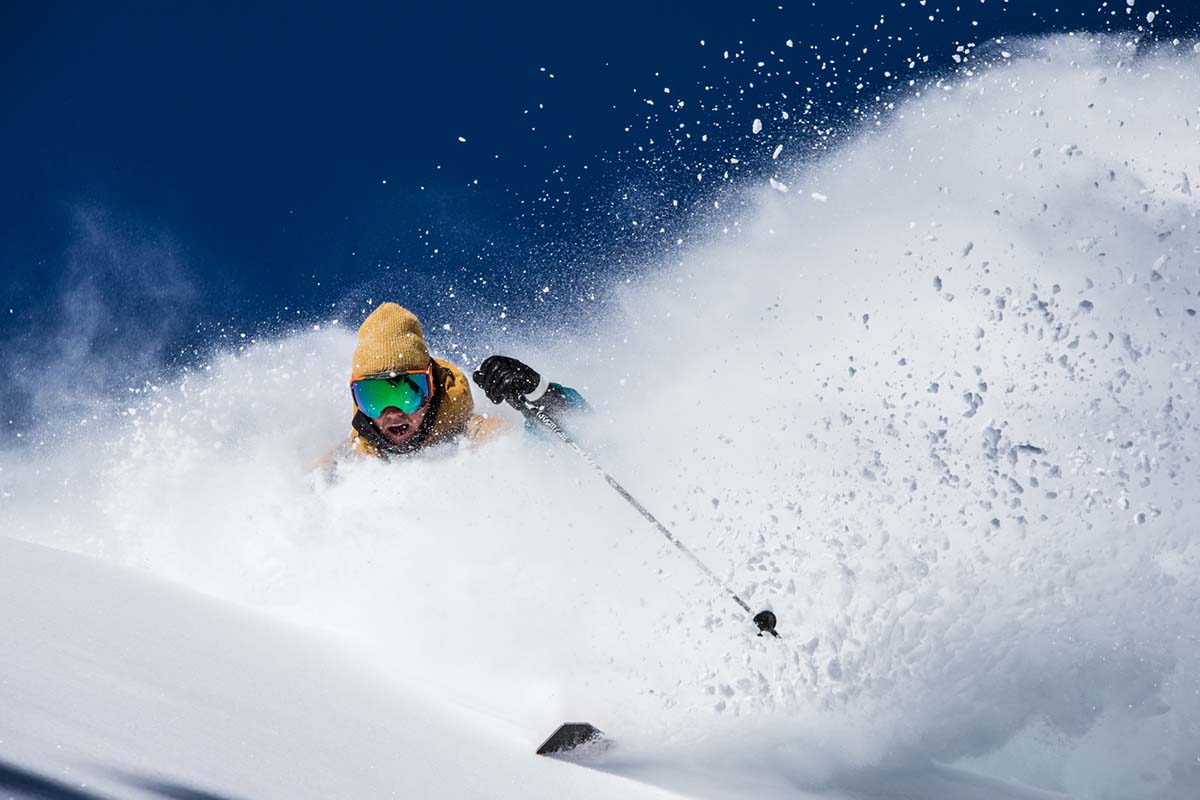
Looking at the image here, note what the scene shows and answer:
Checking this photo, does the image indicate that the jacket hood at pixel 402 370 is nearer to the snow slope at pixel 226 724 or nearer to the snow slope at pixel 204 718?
the snow slope at pixel 226 724

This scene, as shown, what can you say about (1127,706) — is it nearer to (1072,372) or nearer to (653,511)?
(1072,372)

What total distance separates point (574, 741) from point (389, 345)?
3.46 m

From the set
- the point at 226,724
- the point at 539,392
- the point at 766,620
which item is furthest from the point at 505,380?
the point at 226,724

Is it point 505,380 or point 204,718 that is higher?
point 505,380

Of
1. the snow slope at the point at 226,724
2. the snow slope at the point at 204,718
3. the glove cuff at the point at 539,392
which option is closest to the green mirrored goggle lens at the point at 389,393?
the glove cuff at the point at 539,392

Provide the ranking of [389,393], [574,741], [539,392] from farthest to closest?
[389,393], [539,392], [574,741]

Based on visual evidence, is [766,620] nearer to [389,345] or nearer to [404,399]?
[404,399]

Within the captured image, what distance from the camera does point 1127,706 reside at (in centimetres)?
426

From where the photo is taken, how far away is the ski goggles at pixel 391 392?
5.61 meters

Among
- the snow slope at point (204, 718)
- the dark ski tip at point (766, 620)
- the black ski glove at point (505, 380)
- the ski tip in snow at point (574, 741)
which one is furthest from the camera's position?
the black ski glove at point (505, 380)

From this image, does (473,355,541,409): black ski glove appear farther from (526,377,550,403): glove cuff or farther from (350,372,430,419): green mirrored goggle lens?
(350,372,430,419): green mirrored goggle lens

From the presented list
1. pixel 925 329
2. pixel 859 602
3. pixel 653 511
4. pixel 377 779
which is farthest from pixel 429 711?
pixel 925 329

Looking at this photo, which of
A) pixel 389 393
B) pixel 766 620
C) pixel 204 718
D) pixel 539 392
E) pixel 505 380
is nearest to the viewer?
pixel 204 718

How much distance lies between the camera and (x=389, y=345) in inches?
223
